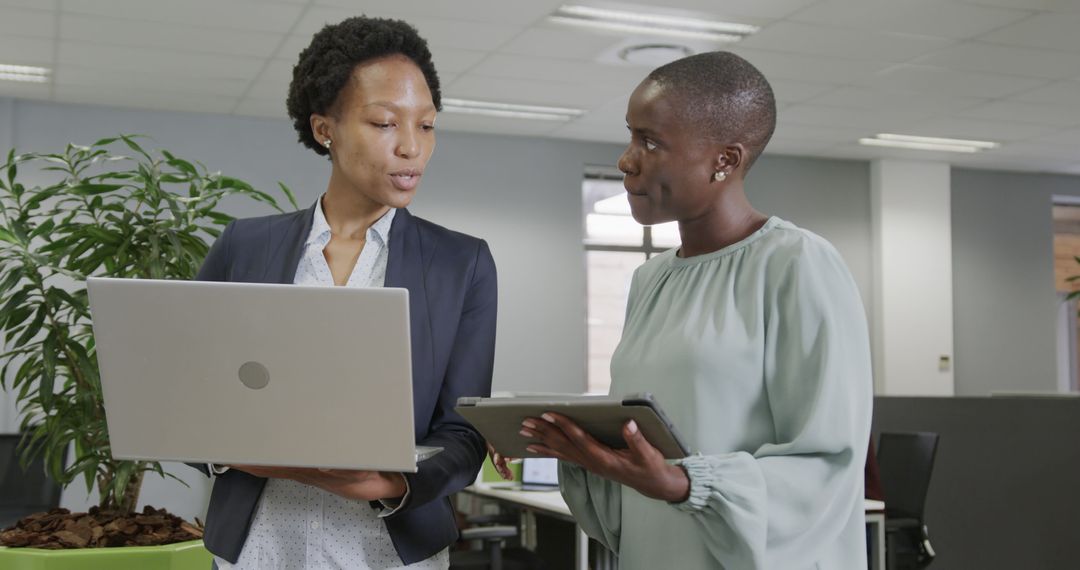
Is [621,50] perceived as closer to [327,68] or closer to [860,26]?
[860,26]

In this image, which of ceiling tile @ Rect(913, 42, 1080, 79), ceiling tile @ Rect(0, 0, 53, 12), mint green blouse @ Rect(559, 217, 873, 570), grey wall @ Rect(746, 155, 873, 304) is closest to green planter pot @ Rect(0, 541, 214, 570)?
mint green blouse @ Rect(559, 217, 873, 570)

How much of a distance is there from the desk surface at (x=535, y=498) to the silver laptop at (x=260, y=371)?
10.4ft

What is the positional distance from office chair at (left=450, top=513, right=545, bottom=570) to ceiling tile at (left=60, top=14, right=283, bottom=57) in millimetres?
2793

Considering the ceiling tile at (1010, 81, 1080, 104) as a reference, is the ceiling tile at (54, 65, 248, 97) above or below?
above

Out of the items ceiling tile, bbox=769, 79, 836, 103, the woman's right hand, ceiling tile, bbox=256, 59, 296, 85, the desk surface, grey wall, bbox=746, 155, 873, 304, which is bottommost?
the desk surface

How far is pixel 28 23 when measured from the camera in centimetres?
565

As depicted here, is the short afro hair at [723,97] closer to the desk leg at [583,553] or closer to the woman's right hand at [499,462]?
the woman's right hand at [499,462]

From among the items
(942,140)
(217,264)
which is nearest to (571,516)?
(217,264)

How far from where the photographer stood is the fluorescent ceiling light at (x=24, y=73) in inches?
257

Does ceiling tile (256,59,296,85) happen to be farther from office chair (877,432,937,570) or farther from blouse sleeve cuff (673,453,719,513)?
blouse sleeve cuff (673,453,719,513)

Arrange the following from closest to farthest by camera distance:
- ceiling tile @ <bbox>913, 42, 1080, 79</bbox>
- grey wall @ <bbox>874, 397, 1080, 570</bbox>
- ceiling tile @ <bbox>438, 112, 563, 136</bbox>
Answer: grey wall @ <bbox>874, 397, 1080, 570</bbox>, ceiling tile @ <bbox>913, 42, 1080, 79</bbox>, ceiling tile @ <bbox>438, 112, 563, 136</bbox>

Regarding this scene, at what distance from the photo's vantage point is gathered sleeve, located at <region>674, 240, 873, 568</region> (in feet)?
4.10

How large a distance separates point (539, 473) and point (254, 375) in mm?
4237

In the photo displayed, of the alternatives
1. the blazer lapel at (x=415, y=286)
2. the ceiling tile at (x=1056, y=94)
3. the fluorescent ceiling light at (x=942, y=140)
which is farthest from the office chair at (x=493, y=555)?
the fluorescent ceiling light at (x=942, y=140)
